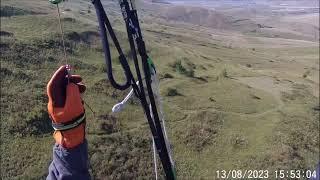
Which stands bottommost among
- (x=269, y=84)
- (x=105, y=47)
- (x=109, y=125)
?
(x=269, y=84)

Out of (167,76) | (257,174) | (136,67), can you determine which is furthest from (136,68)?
(167,76)

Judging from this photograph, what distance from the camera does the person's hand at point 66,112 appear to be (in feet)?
15.0

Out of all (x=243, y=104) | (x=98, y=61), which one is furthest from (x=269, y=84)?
(x=98, y=61)

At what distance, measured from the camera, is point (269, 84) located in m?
45.7

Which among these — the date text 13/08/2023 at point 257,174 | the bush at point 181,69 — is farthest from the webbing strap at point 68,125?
the bush at point 181,69

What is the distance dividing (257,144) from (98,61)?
15.8 m

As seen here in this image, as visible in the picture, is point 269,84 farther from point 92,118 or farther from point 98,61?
point 92,118

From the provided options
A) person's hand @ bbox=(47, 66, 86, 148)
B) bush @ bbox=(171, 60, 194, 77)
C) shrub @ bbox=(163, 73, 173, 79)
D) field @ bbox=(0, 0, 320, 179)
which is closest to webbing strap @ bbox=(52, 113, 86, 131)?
person's hand @ bbox=(47, 66, 86, 148)

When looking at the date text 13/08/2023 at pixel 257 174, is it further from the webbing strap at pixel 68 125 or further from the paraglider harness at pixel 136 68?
the webbing strap at pixel 68 125

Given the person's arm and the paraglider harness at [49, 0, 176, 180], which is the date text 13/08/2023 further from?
the person's arm

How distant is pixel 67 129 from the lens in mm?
4574

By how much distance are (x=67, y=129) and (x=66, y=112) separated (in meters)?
0.16

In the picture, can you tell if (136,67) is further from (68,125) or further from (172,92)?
(172,92)

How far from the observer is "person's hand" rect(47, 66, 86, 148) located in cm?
457
